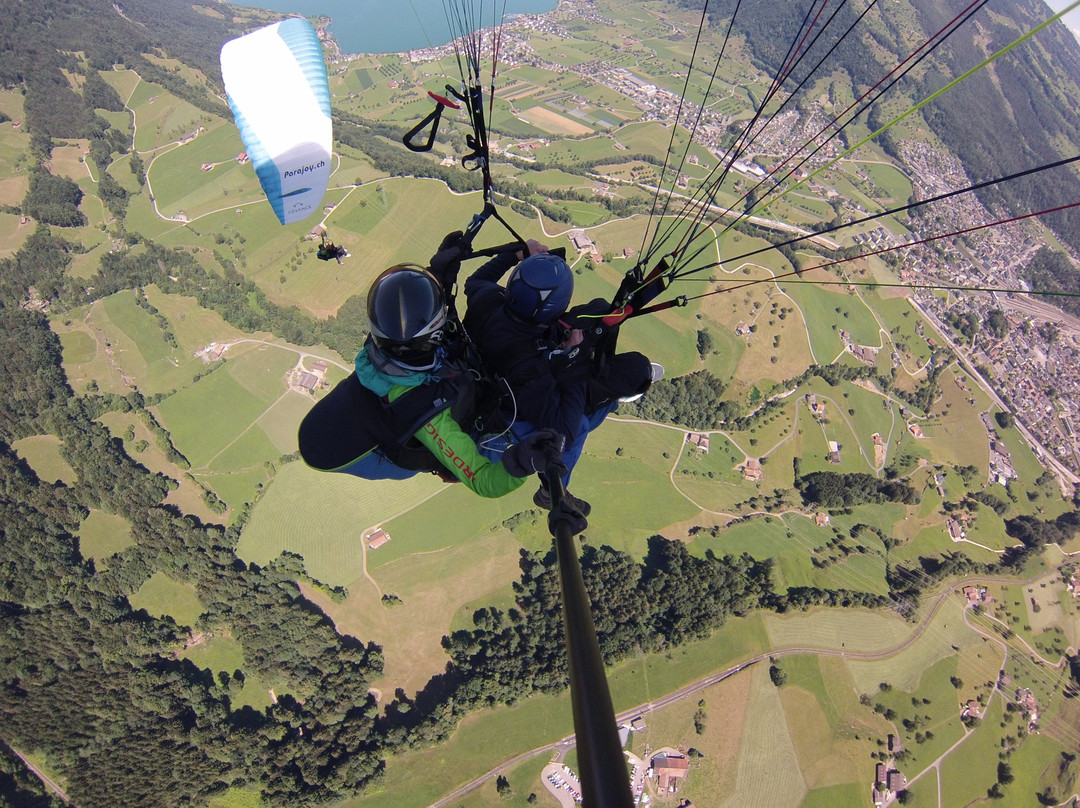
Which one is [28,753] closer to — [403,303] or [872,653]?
[403,303]

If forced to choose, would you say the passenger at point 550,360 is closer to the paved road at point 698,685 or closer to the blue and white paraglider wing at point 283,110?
the blue and white paraglider wing at point 283,110

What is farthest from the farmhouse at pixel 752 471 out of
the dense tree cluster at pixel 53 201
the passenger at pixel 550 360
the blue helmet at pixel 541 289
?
the dense tree cluster at pixel 53 201

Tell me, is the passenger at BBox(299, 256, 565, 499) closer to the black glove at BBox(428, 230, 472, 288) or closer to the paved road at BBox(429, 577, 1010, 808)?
the black glove at BBox(428, 230, 472, 288)

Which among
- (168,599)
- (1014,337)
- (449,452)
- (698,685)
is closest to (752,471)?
(698,685)

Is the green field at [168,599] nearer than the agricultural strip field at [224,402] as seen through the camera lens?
Yes

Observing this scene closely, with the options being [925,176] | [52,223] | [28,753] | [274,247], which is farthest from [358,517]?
[925,176]

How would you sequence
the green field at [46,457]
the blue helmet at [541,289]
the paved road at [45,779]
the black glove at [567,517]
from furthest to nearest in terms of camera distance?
1. the green field at [46,457]
2. the paved road at [45,779]
3. the blue helmet at [541,289]
4. the black glove at [567,517]
